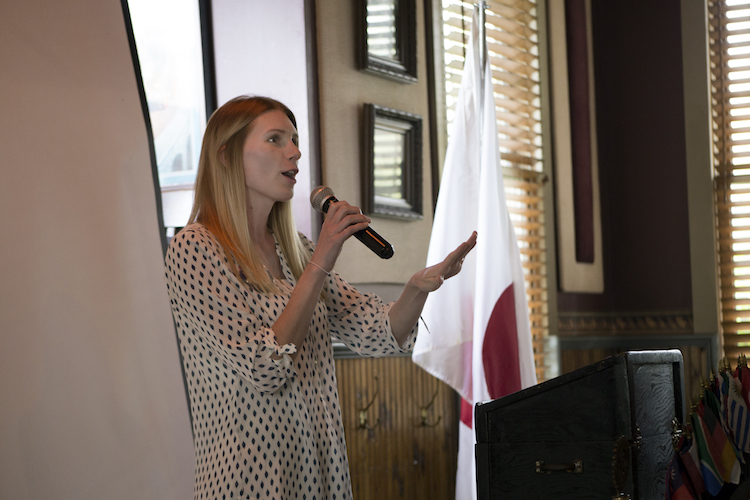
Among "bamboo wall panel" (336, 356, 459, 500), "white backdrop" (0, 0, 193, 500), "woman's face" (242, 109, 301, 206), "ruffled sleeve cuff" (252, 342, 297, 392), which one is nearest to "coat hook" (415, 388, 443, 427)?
"bamboo wall panel" (336, 356, 459, 500)

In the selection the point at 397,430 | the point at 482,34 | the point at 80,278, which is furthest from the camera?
the point at 482,34

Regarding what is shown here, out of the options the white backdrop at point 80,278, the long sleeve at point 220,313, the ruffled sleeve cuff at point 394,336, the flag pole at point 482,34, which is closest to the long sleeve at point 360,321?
the ruffled sleeve cuff at point 394,336

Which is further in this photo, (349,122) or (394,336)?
(349,122)

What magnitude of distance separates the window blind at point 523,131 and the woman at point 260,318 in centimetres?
202

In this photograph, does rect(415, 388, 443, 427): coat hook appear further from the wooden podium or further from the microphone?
the microphone

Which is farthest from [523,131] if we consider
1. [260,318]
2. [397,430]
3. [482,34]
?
[260,318]

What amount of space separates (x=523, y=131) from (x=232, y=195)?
240cm

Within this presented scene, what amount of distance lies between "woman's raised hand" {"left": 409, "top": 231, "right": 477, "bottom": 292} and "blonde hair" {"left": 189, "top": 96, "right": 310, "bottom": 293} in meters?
0.27

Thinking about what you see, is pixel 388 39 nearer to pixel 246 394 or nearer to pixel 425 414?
pixel 425 414

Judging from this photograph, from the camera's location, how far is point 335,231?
4.75 feet

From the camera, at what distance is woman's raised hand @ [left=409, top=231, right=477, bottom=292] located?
1.58 m

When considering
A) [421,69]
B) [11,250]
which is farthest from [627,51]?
[11,250]

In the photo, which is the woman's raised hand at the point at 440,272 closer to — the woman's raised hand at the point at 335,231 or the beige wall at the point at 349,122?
the woman's raised hand at the point at 335,231

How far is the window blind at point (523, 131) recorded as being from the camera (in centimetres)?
355
